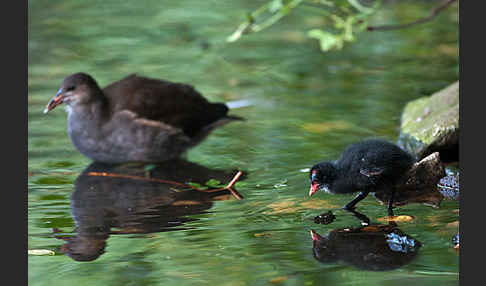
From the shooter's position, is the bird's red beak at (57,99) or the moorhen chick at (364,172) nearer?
the moorhen chick at (364,172)

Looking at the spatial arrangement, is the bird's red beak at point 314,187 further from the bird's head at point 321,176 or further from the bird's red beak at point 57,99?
the bird's red beak at point 57,99

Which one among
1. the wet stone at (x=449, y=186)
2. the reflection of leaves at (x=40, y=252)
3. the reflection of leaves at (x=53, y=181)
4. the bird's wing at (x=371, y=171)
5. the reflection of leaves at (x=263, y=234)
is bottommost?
the reflection of leaves at (x=40, y=252)

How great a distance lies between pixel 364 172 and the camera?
19.0 ft

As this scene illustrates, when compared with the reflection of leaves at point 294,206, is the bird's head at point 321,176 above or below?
above

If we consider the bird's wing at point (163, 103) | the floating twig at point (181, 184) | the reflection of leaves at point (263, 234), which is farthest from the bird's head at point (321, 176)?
the bird's wing at point (163, 103)

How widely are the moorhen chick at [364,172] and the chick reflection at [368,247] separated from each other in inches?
13.9

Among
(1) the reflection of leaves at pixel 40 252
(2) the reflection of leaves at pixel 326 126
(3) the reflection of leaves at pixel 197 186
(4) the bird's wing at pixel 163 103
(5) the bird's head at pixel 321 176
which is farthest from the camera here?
(2) the reflection of leaves at pixel 326 126

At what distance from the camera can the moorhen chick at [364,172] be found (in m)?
5.83

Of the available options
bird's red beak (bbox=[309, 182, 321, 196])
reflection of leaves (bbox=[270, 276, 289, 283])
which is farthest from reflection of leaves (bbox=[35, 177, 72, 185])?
reflection of leaves (bbox=[270, 276, 289, 283])

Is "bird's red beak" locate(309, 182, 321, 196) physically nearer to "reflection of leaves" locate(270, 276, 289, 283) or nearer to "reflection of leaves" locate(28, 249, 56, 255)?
"reflection of leaves" locate(270, 276, 289, 283)

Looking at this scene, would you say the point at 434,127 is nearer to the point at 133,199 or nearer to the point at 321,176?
the point at 321,176

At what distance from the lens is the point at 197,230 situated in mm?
5684

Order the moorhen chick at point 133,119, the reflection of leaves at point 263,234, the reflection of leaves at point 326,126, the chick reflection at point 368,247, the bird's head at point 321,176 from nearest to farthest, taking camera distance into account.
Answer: the chick reflection at point 368,247
the reflection of leaves at point 263,234
the bird's head at point 321,176
the moorhen chick at point 133,119
the reflection of leaves at point 326,126

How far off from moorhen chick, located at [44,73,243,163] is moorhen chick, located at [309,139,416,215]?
7.87 ft
